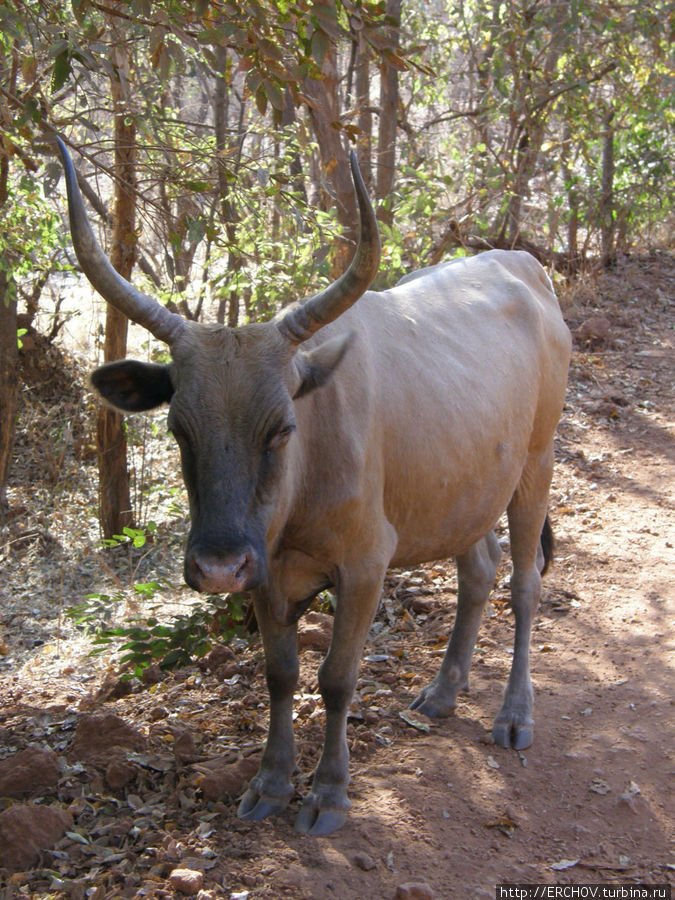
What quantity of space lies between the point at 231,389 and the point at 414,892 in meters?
1.81

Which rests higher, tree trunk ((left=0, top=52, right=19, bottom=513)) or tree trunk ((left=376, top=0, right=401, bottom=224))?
tree trunk ((left=376, top=0, right=401, bottom=224))

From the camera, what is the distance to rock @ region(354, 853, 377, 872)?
345cm

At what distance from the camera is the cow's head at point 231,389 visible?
314 centimetres

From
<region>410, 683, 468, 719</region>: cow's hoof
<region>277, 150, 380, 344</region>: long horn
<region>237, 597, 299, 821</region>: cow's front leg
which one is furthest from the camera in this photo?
<region>410, 683, 468, 719</region>: cow's hoof

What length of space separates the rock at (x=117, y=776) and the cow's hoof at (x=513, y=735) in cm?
166

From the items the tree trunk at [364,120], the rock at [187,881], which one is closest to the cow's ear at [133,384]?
the rock at [187,881]

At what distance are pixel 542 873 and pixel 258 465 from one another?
71.0 inches

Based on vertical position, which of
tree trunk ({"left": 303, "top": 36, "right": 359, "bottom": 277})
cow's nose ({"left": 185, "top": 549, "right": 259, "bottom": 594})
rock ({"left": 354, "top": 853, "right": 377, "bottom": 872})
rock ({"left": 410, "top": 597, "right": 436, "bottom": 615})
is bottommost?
rock ({"left": 354, "top": 853, "right": 377, "bottom": 872})

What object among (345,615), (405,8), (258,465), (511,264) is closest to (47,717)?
(345,615)

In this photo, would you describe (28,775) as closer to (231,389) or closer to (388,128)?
(231,389)

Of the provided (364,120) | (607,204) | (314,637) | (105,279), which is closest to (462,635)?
(314,637)

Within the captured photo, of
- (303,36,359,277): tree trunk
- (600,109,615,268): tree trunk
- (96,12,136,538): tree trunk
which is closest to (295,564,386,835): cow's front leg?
(303,36,359,277): tree trunk

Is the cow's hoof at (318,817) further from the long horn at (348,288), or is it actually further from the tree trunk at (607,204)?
the tree trunk at (607,204)

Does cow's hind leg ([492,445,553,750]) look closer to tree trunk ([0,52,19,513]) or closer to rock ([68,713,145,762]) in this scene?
rock ([68,713,145,762])
